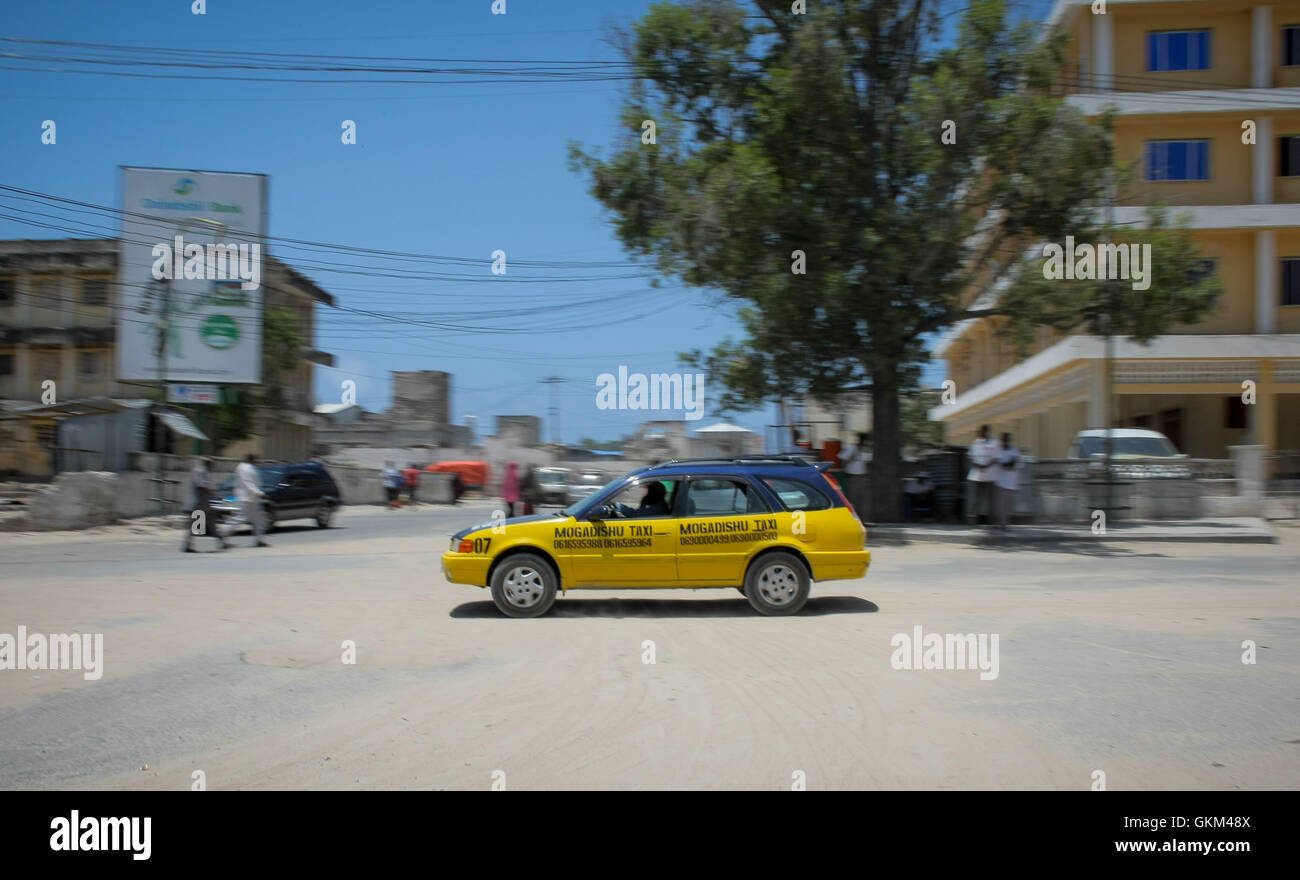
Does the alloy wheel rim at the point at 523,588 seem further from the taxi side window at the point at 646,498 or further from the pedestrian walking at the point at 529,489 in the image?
the pedestrian walking at the point at 529,489

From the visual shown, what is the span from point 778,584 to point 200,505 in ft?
42.4

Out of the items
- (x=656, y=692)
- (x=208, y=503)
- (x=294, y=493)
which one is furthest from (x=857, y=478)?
(x=656, y=692)

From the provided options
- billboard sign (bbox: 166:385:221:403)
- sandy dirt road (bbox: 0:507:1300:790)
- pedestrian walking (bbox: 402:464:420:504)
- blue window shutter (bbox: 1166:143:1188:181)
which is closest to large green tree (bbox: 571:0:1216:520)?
sandy dirt road (bbox: 0:507:1300:790)

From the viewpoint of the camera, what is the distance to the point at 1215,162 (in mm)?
33375

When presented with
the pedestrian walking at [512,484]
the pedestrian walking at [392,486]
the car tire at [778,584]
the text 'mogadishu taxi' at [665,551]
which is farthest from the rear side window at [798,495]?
the pedestrian walking at [392,486]

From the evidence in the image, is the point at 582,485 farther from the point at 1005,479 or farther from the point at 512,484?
the point at 1005,479

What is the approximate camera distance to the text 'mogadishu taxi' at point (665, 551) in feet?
34.5

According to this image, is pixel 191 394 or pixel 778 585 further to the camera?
pixel 191 394

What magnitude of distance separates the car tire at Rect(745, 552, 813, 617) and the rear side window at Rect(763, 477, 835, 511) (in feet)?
1.79

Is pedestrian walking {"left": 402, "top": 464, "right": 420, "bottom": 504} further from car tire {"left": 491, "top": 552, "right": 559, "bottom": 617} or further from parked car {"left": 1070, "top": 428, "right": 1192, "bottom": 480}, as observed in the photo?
car tire {"left": 491, "top": 552, "right": 559, "bottom": 617}

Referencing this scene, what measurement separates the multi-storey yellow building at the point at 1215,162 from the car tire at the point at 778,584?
80.9 ft

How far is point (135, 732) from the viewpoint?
20.3ft
